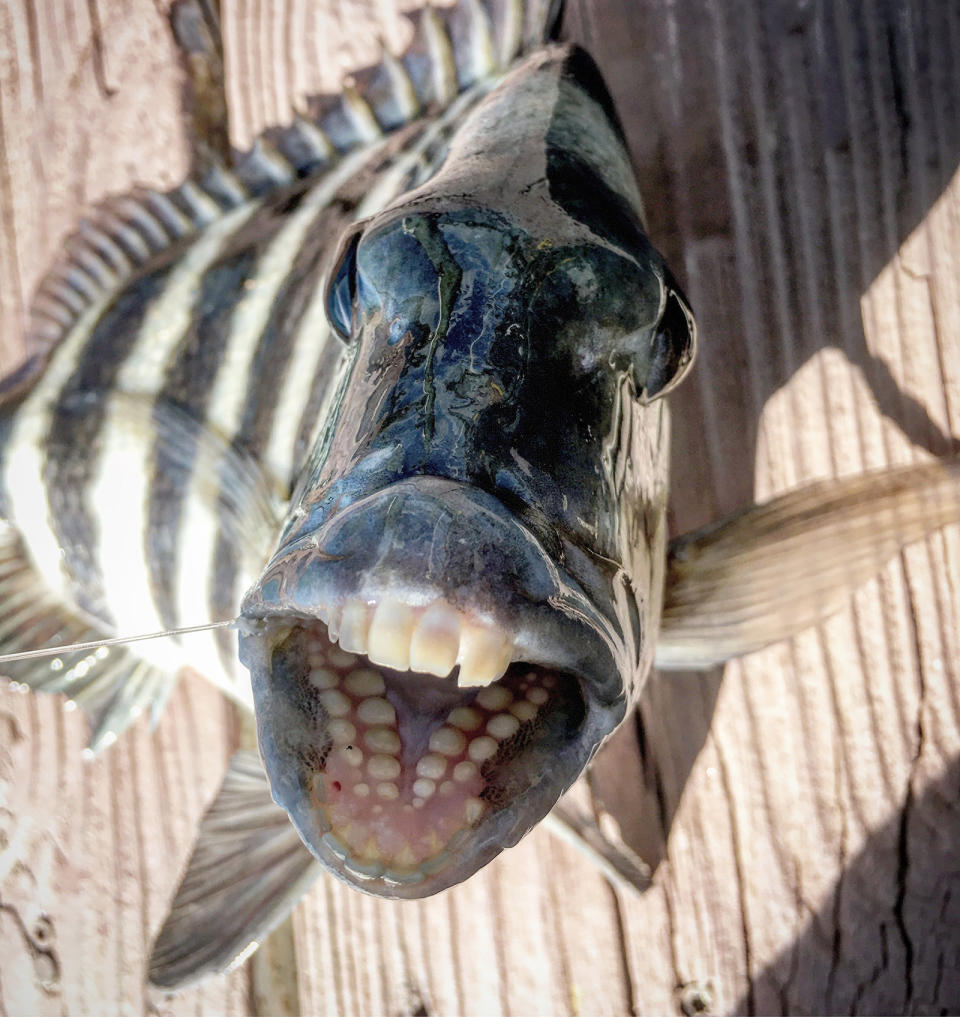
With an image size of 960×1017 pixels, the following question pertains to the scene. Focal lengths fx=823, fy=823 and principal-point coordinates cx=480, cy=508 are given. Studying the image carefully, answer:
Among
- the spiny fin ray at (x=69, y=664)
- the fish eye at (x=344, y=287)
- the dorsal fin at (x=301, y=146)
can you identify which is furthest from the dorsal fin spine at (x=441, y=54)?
the spiny fin ray at (x=69, y=664)

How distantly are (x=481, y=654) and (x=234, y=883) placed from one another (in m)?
0.82

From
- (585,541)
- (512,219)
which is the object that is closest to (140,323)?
(512,219)

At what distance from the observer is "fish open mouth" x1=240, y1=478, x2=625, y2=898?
1.68 ft

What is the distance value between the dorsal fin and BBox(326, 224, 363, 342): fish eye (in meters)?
0.54

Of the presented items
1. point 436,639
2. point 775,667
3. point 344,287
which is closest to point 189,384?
point 344,287

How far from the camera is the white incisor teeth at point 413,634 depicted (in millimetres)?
503

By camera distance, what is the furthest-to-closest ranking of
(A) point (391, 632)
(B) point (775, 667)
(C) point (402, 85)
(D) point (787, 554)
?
(C) point (402, 85) < (B) point (775, 667) < (D) point (787, 554) < (A) point (391, 632)

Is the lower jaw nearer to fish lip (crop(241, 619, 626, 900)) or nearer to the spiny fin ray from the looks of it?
fish lip (crop(241, 619, 626, 900))

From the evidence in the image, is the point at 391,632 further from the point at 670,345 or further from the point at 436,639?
the point at 670,345

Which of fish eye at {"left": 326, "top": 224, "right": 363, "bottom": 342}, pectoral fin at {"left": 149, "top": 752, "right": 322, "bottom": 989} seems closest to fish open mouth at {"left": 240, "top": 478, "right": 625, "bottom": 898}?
fish eye at {"left": 326, "top": 224, "right": 363, "bottom": 342}

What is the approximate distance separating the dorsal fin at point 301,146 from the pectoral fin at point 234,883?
81cm

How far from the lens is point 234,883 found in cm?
113

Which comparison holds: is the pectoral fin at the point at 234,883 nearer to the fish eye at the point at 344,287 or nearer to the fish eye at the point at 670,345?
the fish eye at the point at 344,287

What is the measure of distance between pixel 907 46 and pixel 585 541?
950 mm
